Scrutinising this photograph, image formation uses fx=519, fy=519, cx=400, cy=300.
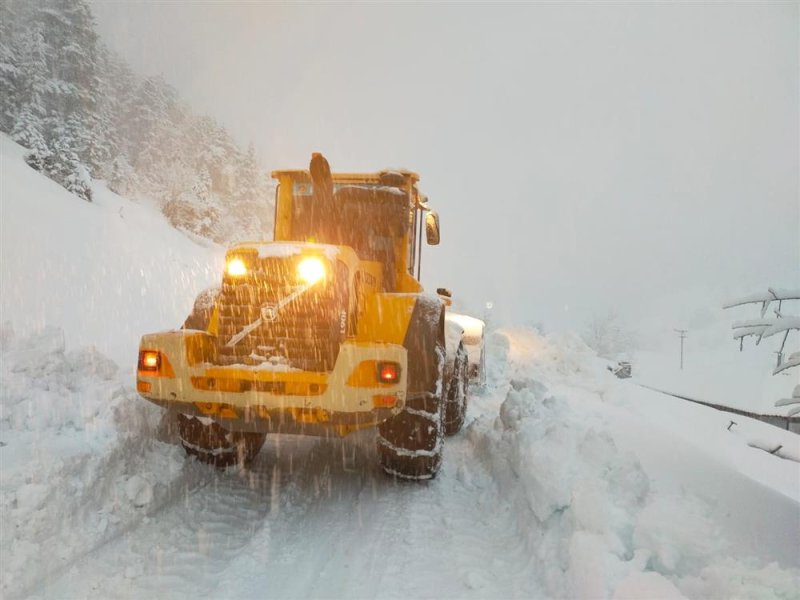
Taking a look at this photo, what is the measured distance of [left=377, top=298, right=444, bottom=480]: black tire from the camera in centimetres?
436

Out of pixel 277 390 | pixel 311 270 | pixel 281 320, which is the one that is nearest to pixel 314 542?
pixel 277 390

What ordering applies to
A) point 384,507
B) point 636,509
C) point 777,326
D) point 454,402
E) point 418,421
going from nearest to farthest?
point 777,326
point 636,509
point 384,507
point 418,421
point 454,402

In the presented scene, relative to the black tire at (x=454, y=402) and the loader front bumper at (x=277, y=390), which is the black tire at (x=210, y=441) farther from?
the black tire at (x=454, y=402)

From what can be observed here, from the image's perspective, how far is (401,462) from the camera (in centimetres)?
439

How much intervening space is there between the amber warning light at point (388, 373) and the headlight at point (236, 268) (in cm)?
142

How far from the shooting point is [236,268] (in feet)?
13.9

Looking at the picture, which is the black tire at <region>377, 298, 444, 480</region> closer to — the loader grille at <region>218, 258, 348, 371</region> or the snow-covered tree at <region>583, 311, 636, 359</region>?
the loader grille at <region>218, 258, 348, 371</region>

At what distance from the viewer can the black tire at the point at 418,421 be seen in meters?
4.36

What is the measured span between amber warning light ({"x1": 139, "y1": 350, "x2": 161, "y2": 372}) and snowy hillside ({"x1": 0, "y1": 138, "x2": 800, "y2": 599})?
71 cm

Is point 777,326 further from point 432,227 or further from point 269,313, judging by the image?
point 432,227

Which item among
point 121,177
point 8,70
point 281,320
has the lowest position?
point 281,320

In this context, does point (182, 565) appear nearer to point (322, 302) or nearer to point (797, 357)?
point (322, 302)

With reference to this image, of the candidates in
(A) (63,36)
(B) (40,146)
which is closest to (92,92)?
(A) (63,36)

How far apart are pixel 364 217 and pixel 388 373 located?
8.80ft
